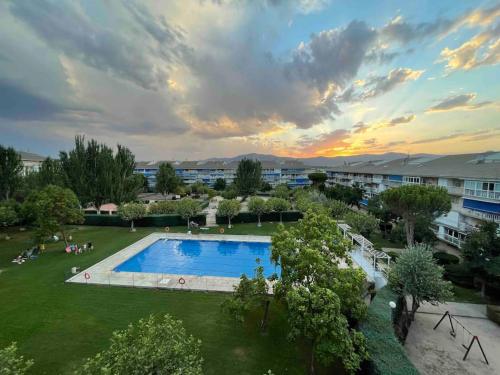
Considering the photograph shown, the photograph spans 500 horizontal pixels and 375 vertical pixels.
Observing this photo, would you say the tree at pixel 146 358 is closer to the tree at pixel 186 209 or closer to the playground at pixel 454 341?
the playground at pixel 454 341

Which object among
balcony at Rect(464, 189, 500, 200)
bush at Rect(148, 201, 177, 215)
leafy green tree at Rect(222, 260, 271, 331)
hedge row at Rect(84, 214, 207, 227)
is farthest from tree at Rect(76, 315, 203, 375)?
bush at Rect(148, 201, 177, 215)

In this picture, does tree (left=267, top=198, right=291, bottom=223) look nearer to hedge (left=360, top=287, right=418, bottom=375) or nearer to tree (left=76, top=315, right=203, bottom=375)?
hedge (left=360, top=287, right=418, bottom=375)

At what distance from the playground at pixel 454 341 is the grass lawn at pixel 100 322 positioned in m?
6.27

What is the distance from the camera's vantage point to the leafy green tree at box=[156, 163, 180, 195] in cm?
5862

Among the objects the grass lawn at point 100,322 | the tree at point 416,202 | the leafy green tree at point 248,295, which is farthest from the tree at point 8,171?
the tree at point 416,202

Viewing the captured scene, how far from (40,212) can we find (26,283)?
28.5 feet

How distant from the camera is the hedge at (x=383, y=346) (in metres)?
8.44

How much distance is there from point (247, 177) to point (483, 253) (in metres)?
44.0

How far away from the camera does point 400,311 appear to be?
13367mm

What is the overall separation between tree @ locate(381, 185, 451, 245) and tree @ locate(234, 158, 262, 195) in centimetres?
3583

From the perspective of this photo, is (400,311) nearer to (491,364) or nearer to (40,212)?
(491,364)

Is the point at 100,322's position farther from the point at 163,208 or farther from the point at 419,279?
the point at 163,208

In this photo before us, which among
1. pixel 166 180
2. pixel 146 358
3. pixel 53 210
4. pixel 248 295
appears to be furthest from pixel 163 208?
pixel 146 358

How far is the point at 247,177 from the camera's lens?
56.7m
